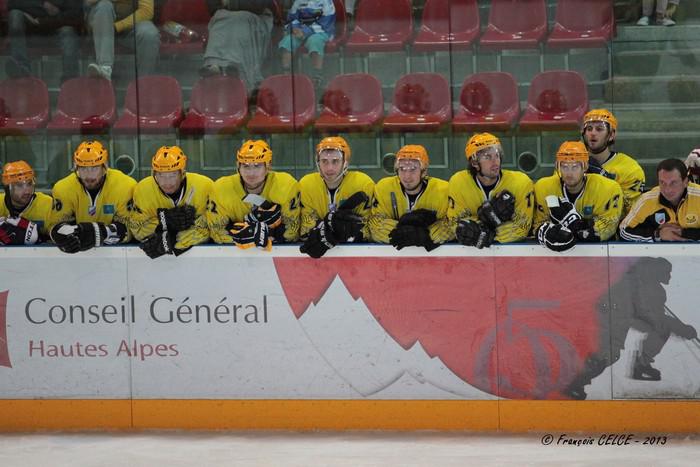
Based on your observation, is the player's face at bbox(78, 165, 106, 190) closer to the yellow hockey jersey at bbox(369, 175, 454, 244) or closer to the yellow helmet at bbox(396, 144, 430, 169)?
the yellow hockey jersey at bbox(369, 175, 454, 244)

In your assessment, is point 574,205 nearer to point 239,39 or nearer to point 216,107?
point 216,107

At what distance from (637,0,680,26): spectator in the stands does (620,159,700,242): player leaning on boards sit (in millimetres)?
2509

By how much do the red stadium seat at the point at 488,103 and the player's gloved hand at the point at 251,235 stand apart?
2.44 m

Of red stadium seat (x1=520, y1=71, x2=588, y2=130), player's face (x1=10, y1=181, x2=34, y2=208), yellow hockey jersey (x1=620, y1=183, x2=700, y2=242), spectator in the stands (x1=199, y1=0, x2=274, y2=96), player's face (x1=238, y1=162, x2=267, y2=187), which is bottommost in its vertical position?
yellow hockey jersey (x1=620, y1=183, x2=700, y2=242)

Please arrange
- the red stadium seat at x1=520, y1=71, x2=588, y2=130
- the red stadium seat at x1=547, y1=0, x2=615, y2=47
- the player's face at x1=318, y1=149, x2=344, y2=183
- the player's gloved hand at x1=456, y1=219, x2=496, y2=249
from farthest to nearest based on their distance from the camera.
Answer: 1. the red stadium seat at x1=547, y1=0, x2=615, y2=47
2. the red stadium seat at x1=520, y1=71, x2=588, y2=130
3. the player's face at x1=318, y1=149, x2=344, y2=183
4. the player's gloved hand at x1=456, y1=219, x2=496, y2=249

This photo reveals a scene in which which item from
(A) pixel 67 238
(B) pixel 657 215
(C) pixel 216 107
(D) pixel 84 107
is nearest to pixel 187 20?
(C) pixel 216 107

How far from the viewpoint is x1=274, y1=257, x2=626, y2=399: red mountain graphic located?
17.2ft

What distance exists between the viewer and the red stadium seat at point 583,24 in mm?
7551

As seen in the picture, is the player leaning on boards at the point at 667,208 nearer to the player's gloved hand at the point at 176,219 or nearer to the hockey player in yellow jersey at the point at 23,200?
the player's gloved hand at the point at 176,219

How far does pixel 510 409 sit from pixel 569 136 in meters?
2.65

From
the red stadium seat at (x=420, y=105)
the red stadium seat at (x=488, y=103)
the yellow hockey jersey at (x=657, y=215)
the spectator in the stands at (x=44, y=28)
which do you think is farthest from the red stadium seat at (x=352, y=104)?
the yellow hockey jersey at (x=657, y=215)

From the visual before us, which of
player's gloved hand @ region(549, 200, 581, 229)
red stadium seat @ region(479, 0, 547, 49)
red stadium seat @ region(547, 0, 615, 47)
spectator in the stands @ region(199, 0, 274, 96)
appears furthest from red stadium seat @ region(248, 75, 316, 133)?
player's gloved hand @ region(549, 200, 581, 229)

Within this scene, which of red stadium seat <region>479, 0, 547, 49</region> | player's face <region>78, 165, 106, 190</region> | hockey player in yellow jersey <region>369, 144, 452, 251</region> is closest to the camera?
hockey player in yellow jersey <region>369, 144, 452, 251</region>

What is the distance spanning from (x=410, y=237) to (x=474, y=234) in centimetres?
31
